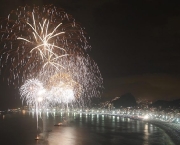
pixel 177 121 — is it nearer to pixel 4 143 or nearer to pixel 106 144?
pixel 106 144

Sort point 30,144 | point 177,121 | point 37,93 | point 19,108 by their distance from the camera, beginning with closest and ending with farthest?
point 30,144, point 37,93, point 177,121, point 19,108

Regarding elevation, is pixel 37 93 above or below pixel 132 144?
above

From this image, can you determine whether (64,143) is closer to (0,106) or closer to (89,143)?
(89,143)

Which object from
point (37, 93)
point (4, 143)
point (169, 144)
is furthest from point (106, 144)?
point (37, 93)

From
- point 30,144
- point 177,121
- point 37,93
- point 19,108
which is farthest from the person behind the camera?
point 19,108

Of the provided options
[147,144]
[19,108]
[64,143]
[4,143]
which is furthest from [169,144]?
[19,108]

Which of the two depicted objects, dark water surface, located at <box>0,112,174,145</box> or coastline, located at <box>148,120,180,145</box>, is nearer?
dark water surface, located at <box>0,112,174,145</box>

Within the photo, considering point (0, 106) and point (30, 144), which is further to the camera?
point (0, 106)

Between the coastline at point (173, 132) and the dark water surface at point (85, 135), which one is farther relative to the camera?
the coastline at point (173, 132)

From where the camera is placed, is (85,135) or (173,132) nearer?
(85,135)
